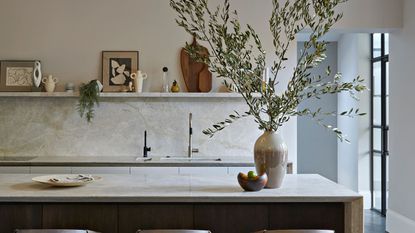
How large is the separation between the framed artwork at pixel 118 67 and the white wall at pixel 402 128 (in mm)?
2969

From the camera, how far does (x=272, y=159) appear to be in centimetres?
286

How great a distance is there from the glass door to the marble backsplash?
204 centimetres

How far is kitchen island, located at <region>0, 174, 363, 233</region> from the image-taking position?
104 inches

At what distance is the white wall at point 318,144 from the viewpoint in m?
8.30

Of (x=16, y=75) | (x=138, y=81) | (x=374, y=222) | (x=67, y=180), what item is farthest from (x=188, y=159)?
(x=374, y=222)

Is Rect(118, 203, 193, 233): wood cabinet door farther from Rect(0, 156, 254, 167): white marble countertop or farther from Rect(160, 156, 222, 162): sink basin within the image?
Rect(160, 156, 222, 162): sink basin

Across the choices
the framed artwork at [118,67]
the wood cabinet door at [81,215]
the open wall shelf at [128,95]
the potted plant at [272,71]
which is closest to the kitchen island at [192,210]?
the wood cabinet door at [81,215]

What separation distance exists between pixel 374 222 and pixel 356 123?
1.53 m

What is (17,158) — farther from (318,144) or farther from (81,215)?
(318,144)

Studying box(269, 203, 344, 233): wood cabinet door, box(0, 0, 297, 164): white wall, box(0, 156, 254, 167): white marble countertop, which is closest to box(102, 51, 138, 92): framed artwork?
box(0, 0, 297, 164): white wall

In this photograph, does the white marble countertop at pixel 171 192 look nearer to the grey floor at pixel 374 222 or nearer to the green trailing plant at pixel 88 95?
the green trailing plant at pixel 88 95

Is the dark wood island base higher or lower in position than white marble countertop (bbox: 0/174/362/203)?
lower

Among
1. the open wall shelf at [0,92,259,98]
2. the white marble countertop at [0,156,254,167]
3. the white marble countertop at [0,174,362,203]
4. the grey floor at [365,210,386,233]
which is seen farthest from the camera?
the grey floor at [365,210,386,233]

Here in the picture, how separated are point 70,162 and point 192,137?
139 cm
